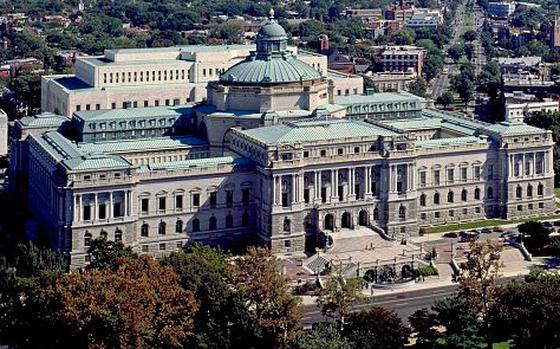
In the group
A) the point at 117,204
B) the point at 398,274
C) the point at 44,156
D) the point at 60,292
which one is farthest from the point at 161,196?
the point at 60,292

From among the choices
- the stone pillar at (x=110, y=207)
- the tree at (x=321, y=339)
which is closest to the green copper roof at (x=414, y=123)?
the stone pillar at (x=110, y=207)

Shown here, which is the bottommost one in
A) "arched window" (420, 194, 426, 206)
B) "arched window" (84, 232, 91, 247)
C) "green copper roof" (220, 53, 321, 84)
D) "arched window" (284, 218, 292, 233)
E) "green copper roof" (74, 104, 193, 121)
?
"arched window" (84, 232, 91, 247)

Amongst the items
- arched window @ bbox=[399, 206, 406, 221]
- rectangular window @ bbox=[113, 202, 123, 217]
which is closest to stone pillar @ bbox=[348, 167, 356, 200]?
arched window @ bbox=[399, 206, 406, 221]

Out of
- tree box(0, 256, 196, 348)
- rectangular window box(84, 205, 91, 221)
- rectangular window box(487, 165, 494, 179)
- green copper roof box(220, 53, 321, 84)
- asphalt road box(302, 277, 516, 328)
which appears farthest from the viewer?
rectangular window box(487, 165, 494, 179)

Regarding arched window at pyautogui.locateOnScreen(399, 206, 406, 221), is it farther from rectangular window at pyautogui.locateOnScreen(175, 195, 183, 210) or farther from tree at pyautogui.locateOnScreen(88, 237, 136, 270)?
tree at pyautogui.locateOnScreen(88, 237, 136, 270)

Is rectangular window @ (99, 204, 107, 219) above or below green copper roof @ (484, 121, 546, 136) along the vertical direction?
below

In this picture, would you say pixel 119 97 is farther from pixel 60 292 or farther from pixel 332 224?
pixel 60 292

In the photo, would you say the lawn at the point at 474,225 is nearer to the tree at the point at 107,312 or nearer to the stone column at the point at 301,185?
the stone column at the point at 301,185

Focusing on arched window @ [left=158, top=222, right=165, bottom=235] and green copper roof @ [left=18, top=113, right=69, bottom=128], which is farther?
green copper roof @ [left=18, top=113, right=69, bottom=128]

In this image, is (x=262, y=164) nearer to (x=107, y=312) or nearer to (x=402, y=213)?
(x=402, y=213)
